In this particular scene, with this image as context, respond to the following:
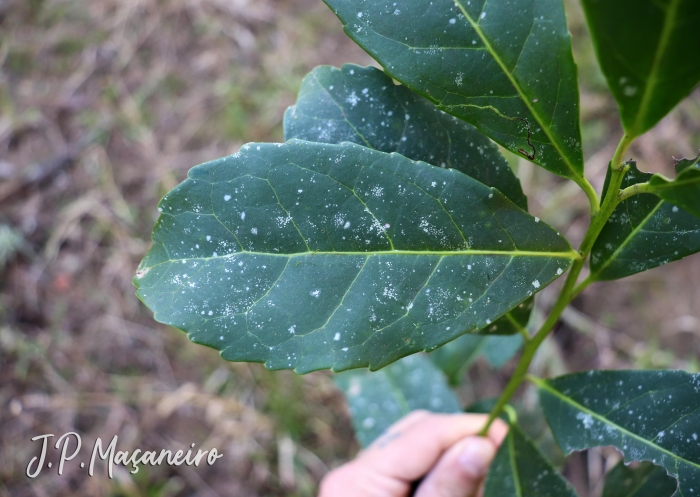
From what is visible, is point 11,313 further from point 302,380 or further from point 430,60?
point 430,60

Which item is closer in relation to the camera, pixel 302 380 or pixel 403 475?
pixel 403 475

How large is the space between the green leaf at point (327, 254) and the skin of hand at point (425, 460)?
0.82 m

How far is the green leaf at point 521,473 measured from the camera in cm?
116

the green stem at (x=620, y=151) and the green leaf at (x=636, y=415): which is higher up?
the green stem at (x=620, y=151)

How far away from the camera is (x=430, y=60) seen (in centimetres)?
82

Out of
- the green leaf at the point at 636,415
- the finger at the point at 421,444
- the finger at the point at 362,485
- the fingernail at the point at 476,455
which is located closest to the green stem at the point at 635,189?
the green leaf at the point at 636,415

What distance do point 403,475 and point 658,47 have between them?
4.82 ft

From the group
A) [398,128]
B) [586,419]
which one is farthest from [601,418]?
[398,128]

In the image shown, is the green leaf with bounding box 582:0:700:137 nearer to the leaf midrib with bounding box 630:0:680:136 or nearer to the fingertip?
the leaf midrib with bounding box 630:0:680:136

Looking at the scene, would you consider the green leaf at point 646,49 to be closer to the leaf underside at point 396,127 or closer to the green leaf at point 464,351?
the leaf underside at point 396,127

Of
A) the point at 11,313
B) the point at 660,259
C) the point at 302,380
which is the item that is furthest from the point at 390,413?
the point at 11,313

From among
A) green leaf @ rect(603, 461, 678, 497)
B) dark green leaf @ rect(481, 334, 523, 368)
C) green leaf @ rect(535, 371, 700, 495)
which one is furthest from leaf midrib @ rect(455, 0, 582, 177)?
dark green leaf @ rect(481, 334, 523, 368)

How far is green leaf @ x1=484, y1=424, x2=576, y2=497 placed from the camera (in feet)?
3.79

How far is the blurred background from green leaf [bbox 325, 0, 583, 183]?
190cm
